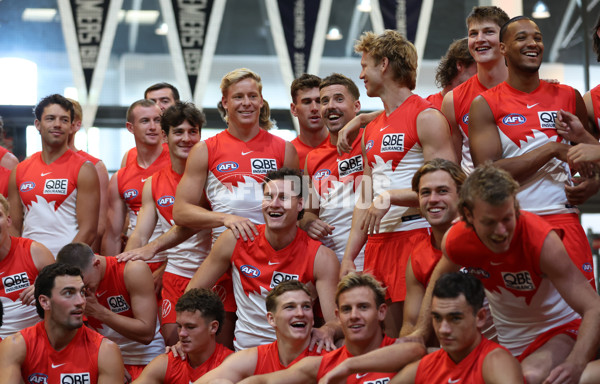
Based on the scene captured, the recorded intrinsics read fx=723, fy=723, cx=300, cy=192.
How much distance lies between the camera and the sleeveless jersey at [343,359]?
12.7 feet

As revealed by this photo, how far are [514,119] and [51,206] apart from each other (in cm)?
348

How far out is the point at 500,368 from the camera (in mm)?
3246

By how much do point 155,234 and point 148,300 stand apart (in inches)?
28.4

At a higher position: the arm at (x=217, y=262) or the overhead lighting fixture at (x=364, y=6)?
the overhead lighting fixture at (x=364, y=6)

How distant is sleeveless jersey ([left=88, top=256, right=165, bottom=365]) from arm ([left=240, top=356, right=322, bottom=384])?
1330 mm

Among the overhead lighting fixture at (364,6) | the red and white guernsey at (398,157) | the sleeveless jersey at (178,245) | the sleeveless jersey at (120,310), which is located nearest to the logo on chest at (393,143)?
the red and white guernsey at (398,157)

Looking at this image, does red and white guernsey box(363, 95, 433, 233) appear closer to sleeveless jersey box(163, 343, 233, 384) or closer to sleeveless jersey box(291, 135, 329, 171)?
sleeveless jersey box(291, 135, 329, 171)

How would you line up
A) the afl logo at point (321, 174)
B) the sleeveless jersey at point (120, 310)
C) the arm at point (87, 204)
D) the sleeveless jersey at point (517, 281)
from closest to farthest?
the sleeveless jersey at point (517, 281) < the afl logo at point (321, 174) < the sleeveless jersey at point (120, 310) < the arm at point (87, 204)

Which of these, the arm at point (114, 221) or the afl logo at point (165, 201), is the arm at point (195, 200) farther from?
the arm at point (114, 221)

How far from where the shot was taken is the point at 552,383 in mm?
3133

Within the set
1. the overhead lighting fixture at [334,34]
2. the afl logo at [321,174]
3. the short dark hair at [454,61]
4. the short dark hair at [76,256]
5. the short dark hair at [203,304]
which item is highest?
the overhead lighting fixture at [334,34]

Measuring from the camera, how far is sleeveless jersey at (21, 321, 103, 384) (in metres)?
4.52

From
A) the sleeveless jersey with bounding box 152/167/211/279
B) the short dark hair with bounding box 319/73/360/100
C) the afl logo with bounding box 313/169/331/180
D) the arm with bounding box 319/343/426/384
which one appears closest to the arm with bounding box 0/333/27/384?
the sleeveless jersey with bounding box 152/167/211/279

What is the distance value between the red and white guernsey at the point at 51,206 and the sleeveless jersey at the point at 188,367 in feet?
4.90
